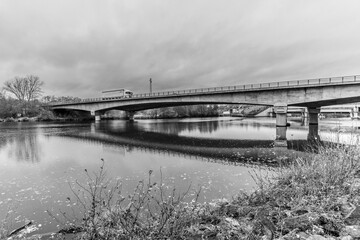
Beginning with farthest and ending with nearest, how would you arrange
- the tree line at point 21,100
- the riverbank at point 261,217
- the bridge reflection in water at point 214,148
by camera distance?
the tree line at point 21,100 < the bridge reflection in water at point 214,148 < the riverbank at point 261,217

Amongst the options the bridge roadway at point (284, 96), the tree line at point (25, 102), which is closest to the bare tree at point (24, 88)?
the tree line at point (25, 102)

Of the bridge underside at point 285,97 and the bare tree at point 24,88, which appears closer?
the bridge underside at point 285,97

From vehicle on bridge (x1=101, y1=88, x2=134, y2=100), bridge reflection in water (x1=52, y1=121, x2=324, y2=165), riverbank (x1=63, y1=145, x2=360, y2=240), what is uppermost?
vehicle on bridge (x1=101, y1=88, x2=134, y2=100)

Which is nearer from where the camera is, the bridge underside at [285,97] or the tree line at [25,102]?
the bridge underside at [285,97]

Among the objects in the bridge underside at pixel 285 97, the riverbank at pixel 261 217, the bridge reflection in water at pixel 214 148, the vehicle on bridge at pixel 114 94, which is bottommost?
the bridge reflection in water at pixel 214 148

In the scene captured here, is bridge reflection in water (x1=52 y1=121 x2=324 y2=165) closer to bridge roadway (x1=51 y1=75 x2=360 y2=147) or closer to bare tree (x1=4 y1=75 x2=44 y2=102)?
bridge roadway (x1=51 y1=75 x2=360 y2=147)

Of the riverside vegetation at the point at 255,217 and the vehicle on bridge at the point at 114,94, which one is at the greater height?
the vehicle on bridge at the point at 114,94

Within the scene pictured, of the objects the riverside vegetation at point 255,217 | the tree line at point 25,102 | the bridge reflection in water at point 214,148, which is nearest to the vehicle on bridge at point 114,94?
the tree line at point 25,102

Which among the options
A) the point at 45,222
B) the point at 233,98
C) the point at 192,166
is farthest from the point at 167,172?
the point at 233,98

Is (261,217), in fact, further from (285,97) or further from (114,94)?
(114,94)

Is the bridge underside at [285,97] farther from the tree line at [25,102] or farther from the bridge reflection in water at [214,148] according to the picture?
the tree line at [25,102]

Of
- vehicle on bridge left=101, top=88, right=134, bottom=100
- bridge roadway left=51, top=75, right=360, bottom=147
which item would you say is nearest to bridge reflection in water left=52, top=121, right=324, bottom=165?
bridge roadway left=51, top=75, right=360, bottom=147

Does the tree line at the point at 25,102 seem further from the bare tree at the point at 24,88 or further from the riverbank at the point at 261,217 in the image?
the riverbank at the point at 261,217

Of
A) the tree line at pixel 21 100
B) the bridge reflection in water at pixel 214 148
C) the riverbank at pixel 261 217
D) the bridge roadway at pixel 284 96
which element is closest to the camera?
the riverbank at pixel 261 217
